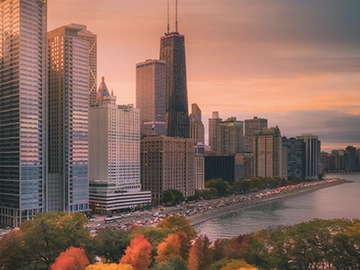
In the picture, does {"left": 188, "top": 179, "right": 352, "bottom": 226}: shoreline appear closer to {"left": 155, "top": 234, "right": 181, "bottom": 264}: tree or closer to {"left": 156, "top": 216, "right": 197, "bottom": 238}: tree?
{"left": 156, "top": 216, "right": 197, "bottom": 238}: tree

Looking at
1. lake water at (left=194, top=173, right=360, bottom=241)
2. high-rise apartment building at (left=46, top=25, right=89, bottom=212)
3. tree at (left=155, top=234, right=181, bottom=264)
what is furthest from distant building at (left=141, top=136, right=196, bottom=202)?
tree at (left=155, top=234, right=181, bottom=264)

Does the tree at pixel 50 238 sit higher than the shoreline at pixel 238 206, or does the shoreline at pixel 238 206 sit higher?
the tree at pixel 50 238

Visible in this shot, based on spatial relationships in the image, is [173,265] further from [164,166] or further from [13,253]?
[164,166]

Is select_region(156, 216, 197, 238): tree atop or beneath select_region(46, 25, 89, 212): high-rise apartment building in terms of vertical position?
beneath

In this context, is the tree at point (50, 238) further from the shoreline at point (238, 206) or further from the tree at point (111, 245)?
the shoreline at point (238, 206)

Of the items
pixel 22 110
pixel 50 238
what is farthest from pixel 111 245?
pixel 22 110

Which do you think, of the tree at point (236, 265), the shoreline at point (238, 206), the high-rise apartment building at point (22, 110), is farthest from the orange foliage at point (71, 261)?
the shoreline at point (238, 206)

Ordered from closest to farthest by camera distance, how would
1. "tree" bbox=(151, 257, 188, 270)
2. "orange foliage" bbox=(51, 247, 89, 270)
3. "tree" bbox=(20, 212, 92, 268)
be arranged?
"orange foliage" bbox=(51, 247, 89, 270) < "tree" bbox=(151, 257, 188, 270) < "tree" bbox=(20, 212, 92, 268)
